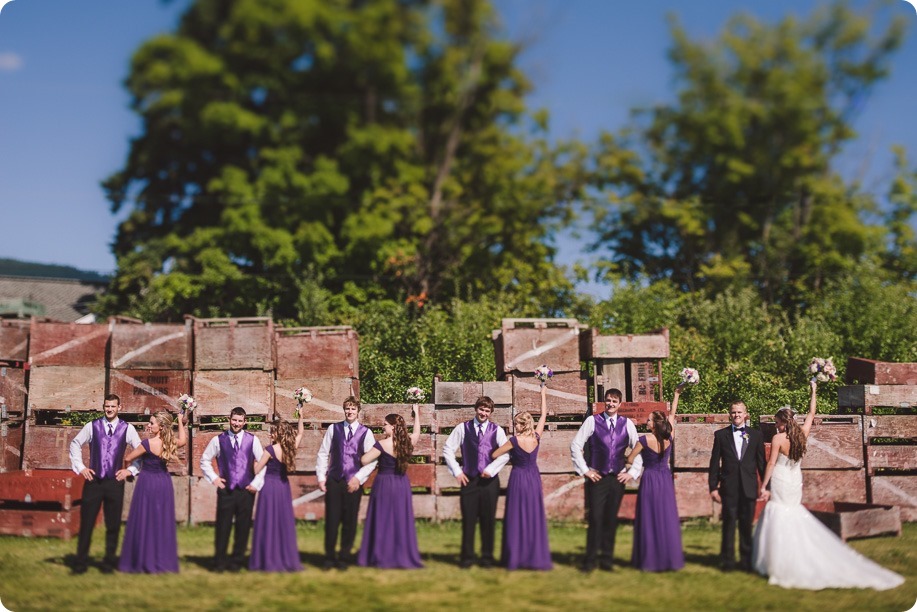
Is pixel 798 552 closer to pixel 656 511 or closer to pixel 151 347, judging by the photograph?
pixel 656 511

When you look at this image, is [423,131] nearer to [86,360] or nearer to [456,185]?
[456,185]

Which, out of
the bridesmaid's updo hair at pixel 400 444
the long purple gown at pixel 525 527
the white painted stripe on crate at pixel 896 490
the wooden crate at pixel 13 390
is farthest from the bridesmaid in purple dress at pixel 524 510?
the wooden crate at pixel 13 390

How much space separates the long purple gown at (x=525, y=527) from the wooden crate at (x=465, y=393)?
357 centimetres

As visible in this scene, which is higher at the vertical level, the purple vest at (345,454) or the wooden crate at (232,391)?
the wooden crate at (232,391)

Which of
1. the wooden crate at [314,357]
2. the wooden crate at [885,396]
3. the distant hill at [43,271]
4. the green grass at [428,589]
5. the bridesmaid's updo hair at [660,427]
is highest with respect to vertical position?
the distant hill at [43,271]

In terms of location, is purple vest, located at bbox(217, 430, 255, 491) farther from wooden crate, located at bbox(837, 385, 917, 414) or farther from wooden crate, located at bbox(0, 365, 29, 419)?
wooden crate, located at bbox(837, 385, 917, 414)

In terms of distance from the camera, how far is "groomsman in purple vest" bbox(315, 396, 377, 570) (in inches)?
424

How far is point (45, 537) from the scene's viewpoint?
1259 cm

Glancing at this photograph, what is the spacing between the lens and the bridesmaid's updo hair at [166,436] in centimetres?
1066

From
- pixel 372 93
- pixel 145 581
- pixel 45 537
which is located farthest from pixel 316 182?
pixel 145 581

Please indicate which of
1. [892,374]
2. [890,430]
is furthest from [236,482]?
[892,374]

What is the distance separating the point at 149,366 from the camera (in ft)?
48.0

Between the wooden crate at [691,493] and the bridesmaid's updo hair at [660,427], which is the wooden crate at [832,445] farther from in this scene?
the bridesmaid's updo hair at [660,427]

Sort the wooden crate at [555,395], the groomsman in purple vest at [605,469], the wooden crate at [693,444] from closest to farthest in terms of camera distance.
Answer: the groomsman in purple vest at [605,469]
the wooden crate at [693,444]
the wooden crate at [555,395]
